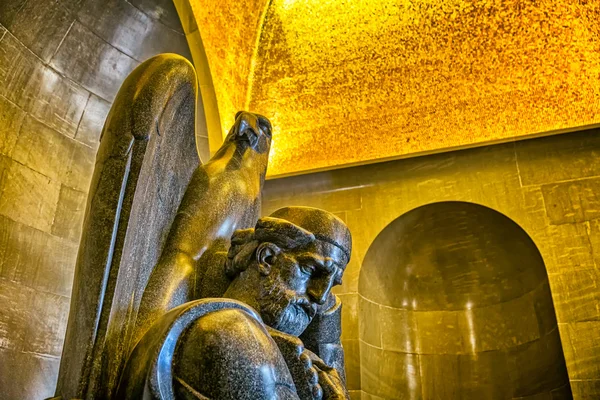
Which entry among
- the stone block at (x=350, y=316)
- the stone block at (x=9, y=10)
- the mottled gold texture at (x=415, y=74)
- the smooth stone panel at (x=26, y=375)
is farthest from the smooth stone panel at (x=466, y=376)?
the stone block at (x=9, y=10)

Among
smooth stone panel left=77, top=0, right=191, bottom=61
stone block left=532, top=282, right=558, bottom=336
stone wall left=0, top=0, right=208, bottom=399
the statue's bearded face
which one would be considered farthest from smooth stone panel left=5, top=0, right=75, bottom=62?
stone block left=532, top=282, right=558, bottom=336

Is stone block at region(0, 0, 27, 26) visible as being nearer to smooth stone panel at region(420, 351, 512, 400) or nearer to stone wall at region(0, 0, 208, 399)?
stone wall at region(0, 0, 208, 399)

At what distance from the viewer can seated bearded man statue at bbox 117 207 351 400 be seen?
1383 millimetres

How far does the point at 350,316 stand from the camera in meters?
4.43

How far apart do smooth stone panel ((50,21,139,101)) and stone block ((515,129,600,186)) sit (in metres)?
3.19

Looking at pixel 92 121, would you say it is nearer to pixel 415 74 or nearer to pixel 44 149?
pixel 44 149

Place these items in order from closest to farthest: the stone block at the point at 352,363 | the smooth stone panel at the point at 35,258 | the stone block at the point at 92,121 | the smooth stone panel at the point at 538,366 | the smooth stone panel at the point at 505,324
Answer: the smooth stone panel at the point at 35,258, the stone block at the point at 92,121, the smooth stone panel at the point at 538,366, the stone block at the point at 352,363, the smooth stone panel at the point at 505,324

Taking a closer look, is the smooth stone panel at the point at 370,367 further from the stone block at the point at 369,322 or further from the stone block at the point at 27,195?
the stone block at the point at 27,195

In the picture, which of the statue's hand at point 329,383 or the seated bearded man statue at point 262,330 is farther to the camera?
the statue's hand at point 329,383

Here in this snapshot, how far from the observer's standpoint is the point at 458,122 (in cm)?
489

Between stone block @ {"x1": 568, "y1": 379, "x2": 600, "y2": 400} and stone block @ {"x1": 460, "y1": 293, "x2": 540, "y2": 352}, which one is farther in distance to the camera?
stone block @ {"x1": 460, "y1": 293, "x2": 540, "y2": 352}

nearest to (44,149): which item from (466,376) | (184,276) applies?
(184,276)

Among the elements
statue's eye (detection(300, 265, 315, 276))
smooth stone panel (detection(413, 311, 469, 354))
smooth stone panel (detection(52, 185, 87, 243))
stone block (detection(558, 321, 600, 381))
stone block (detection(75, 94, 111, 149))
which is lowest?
statue's eye (detection(300, 265, 315, 276))

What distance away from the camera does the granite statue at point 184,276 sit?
1420 millimetres
